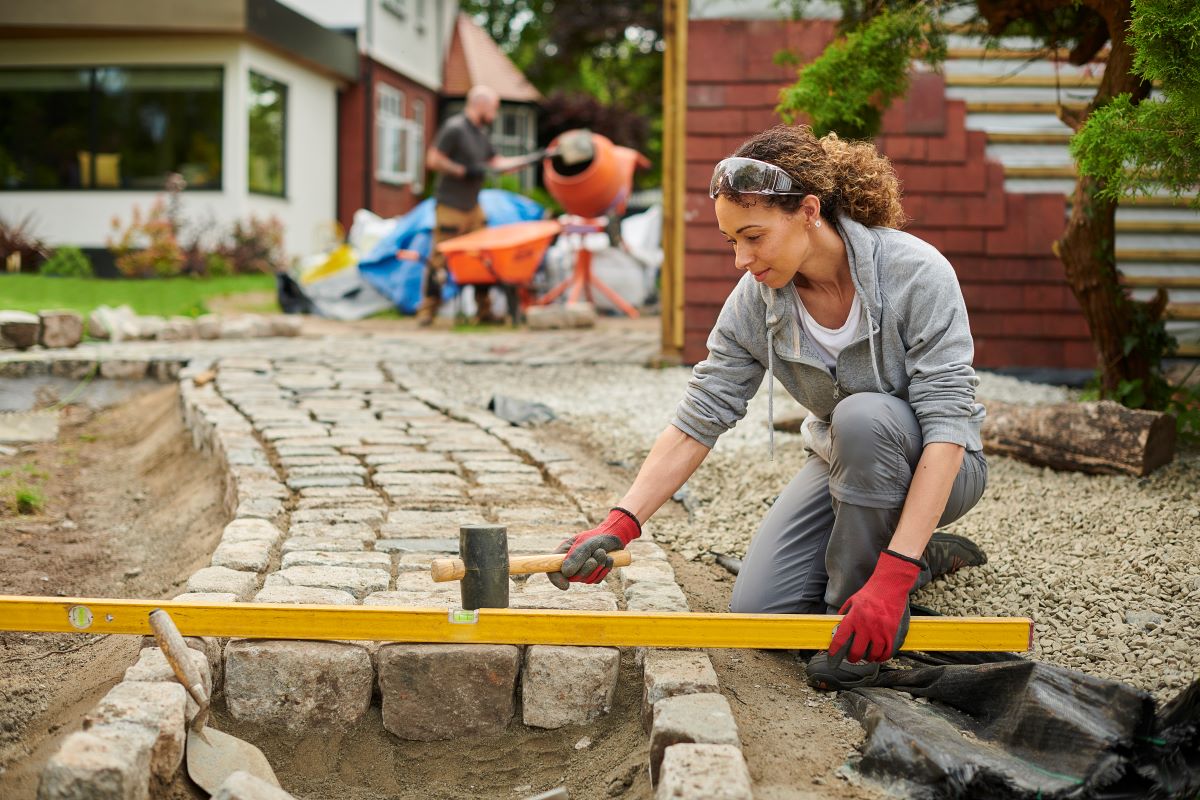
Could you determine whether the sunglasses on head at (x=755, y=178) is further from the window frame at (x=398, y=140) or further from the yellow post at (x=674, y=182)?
the window frame at (x=398, y=140)

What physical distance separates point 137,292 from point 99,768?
1109 centimetres

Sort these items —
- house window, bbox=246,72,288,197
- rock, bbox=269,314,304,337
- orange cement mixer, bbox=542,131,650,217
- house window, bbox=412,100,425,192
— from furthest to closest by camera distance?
house window, bbox=412,100,425,192 < house window, bbox=246,72,288,197 < orange cement mixer, bbox=542,131,650,217 < rock, bbox=269,314,304,337

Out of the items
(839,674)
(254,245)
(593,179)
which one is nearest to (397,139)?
(254,245)

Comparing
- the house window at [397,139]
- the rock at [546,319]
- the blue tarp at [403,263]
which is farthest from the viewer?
the house window at [397,139]

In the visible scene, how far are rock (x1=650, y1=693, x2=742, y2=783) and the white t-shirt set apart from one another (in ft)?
3.06

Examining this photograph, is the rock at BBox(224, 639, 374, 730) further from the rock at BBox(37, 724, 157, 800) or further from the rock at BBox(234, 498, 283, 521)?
the rock at BBox(234, 498, 283, 521)

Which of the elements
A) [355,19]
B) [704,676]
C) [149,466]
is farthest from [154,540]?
[355,19]

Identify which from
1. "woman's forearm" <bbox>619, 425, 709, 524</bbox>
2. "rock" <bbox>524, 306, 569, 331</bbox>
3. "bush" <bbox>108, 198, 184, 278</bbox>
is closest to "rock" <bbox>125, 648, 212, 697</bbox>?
"woman's forearm" <bbox>619, 425, 709, 524</bbox>

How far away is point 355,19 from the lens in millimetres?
18734

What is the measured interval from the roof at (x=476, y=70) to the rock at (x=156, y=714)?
22.5 metres

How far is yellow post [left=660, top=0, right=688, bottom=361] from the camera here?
7.82m

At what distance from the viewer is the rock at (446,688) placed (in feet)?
8.71

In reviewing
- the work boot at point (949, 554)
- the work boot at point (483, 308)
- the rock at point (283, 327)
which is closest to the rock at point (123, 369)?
the rock at point (283, 327)

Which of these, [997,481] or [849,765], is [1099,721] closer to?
[849,765]
